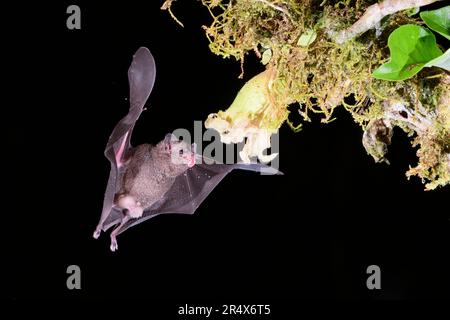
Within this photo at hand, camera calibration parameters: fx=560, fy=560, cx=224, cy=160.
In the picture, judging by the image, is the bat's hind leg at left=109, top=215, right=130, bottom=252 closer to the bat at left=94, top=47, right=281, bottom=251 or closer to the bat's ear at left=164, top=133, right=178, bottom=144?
the bat at left=94, top=47, right=281, bottom=251

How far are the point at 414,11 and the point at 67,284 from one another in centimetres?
129

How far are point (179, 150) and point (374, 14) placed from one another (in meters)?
0.45

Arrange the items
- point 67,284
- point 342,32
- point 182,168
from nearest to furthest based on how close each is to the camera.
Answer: point 342,32 → point 182,168 → point 67,284

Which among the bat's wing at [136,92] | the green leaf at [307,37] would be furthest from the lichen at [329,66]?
the bat's wing at [136,92]

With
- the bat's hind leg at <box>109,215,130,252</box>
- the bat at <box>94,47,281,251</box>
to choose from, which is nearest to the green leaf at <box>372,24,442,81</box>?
the bat at <box>94,47,281,251</box>

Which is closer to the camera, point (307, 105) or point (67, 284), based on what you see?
point (307, 105)

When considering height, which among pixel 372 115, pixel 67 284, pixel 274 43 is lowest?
pixel 67 284

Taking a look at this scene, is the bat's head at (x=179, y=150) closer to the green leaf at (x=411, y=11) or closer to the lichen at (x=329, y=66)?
the lichen at (x=329, y=66)

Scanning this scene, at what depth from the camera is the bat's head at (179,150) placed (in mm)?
1111

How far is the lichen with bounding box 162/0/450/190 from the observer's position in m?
0.93

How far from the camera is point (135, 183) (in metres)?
1.16

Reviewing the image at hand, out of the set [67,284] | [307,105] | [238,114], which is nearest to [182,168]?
[238,114]

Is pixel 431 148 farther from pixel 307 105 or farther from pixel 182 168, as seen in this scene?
pixel 182 168

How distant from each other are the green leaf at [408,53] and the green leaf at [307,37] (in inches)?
4.9
